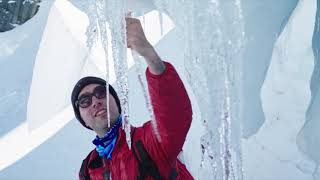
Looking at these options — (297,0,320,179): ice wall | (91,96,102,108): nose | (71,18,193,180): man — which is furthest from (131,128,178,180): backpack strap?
(297,0,320,179): ice wall

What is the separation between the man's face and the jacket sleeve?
282 millimetres

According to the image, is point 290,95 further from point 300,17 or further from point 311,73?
point 300,17

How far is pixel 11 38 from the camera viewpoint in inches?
167

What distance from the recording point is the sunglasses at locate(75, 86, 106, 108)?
1.63 meters

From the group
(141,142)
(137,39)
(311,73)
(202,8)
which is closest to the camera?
(137,39)

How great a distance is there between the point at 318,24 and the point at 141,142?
211 centimetres

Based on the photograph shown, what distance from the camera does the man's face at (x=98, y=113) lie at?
61.9 inches

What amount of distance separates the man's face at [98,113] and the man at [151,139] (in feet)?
0.13

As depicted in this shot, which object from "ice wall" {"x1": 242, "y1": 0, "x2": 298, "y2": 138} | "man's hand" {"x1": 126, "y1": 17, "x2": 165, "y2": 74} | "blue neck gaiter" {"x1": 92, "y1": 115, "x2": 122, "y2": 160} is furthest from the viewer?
"ice wall" {"x1": 242, "y1": 0, "x2": 298, "y2": 138}

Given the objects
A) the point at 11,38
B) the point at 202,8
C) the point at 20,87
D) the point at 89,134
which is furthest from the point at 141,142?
the point at 11,38

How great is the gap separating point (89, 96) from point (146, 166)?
1.31 feet

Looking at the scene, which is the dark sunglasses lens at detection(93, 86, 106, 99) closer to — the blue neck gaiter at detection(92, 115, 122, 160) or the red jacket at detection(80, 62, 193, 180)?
the blue neck gaiter at detection(92, 115, 122, 160)

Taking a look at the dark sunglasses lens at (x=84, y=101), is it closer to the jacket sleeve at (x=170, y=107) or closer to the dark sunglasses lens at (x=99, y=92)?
the dark sunglasses lens at (x=99, y=92)

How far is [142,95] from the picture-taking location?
394cm
